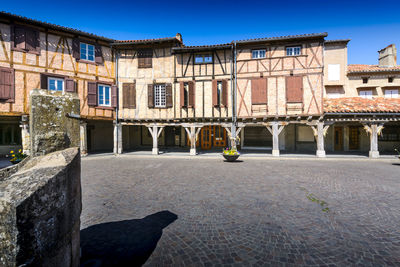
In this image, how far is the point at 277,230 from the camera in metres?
3.39

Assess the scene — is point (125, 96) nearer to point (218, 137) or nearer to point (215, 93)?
point (215, 93)

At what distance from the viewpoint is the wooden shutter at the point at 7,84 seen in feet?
35.4

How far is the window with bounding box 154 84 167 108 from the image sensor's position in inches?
567

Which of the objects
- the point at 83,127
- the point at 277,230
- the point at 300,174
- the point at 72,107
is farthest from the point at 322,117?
the point at 83,127

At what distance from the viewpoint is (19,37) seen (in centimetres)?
1116

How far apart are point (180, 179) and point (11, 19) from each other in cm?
1382

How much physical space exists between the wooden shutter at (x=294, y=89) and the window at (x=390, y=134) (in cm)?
955

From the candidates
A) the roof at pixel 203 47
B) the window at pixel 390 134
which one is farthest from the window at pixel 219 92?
the window at pixel 390 134

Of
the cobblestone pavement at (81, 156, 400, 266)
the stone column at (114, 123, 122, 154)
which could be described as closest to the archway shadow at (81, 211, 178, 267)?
the cobblestone pavement at (81, 156, 400, 266)

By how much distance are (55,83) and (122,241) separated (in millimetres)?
13236

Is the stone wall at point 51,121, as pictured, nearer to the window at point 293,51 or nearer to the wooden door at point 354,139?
the window at point 293,51

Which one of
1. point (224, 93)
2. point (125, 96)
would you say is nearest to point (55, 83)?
point (125, 96)

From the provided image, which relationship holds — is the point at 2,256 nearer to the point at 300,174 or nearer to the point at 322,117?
the point at 300,174

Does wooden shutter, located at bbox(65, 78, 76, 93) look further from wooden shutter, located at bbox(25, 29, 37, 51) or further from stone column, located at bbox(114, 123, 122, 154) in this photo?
stone column, located at bbox(114, 123, 122, 154)
